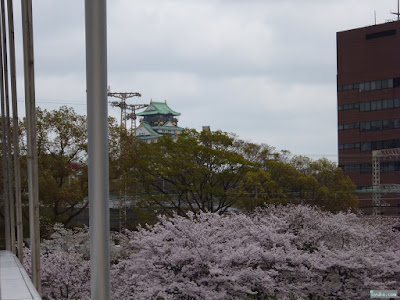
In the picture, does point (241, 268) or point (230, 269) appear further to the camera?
point (241, 268)

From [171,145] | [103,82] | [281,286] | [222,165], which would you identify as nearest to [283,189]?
[222,165]

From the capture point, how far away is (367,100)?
48312 millimetres

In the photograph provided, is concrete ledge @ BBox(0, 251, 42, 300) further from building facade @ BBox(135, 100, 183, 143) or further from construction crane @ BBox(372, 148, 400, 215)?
building facade @ BBox(135, 100, 183, 143)

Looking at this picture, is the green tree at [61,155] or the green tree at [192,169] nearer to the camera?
the green tree at [61,155]

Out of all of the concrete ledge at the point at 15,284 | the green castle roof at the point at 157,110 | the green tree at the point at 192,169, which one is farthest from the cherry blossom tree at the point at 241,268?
the green castle roof at the point at 157,110

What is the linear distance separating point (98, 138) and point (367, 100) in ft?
157

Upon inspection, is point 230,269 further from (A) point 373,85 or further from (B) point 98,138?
(A) point 373,85

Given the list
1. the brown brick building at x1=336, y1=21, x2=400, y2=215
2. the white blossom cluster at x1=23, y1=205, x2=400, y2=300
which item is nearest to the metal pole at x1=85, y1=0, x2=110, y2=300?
the white blossom cluster at x1=23, y1=205, x2=400, y2=300

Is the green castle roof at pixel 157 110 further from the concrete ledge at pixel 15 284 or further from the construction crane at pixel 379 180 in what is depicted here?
the concrete ledge at pixel 15 284

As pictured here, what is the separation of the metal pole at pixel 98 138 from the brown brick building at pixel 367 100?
4516cm

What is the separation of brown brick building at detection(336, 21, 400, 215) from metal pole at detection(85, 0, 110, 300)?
4516cm

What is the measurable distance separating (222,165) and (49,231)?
29.9 feet

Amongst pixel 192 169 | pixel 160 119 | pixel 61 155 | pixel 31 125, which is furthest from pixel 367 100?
pixel 160 119

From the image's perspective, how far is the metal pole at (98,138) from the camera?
272cm
